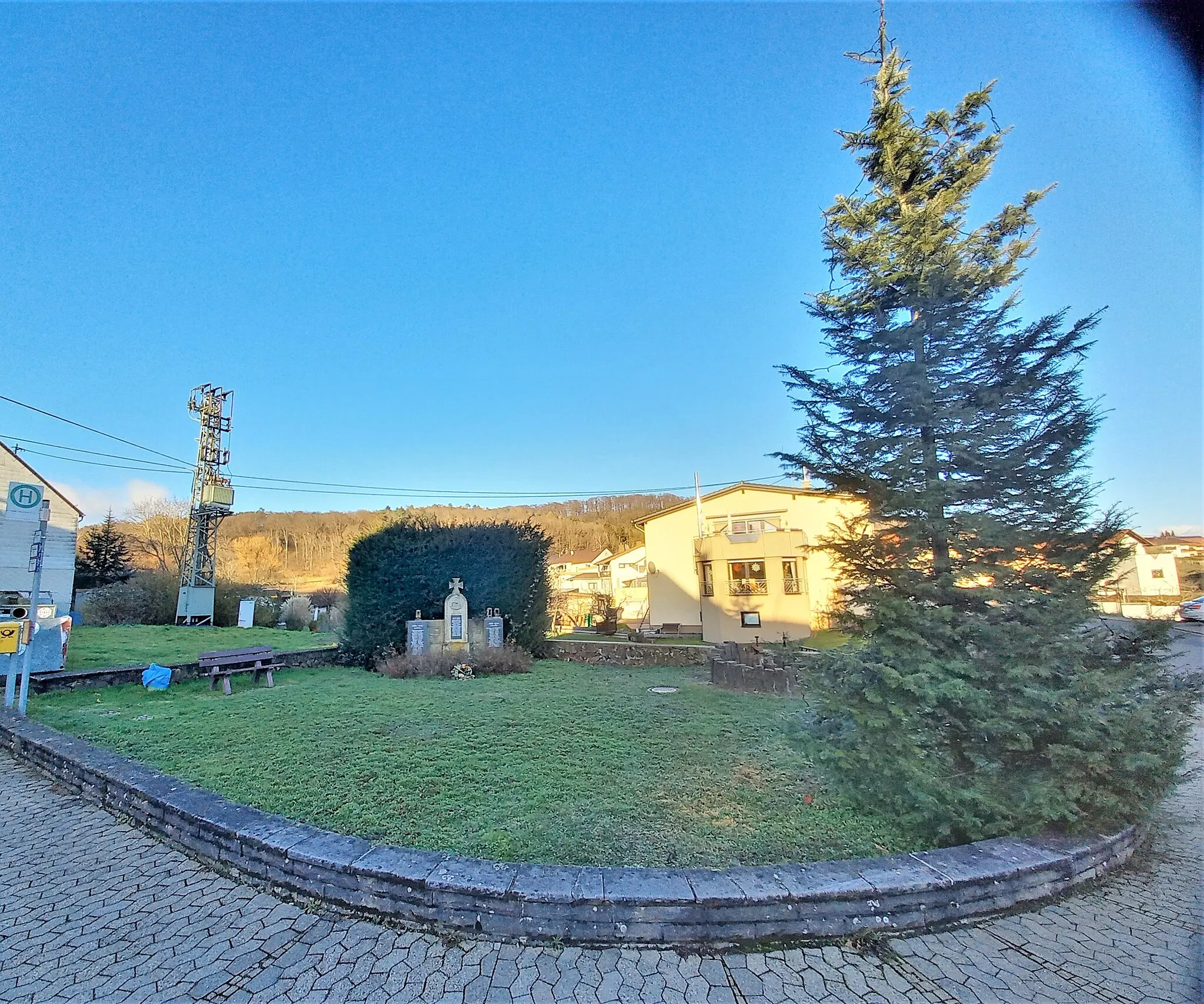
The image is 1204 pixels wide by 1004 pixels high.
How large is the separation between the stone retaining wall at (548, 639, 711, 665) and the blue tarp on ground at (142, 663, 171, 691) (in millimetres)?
8133

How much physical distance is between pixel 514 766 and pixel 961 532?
4.08m

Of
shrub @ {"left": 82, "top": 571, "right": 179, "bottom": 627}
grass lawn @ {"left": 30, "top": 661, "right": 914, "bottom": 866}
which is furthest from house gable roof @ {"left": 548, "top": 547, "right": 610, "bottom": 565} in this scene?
grass lawn @ {"left": 30, "top": 661, "right": 914, "bottom": 866}

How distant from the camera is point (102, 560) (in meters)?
23.8

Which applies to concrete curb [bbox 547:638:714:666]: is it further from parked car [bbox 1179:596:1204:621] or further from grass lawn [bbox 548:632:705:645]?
parked car [bbox 1179:596:1204:621]

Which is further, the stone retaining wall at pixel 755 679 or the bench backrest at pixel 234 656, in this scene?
the stone retaining wall at pixel 755 679

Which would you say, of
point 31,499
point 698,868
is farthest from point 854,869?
point 31,499

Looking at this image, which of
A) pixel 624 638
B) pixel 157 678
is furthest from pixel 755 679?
pixel 157 678

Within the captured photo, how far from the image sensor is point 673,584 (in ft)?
85.8

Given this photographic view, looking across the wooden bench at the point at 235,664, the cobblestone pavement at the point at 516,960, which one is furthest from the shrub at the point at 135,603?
the cobblestone pavement at the point at 516,960

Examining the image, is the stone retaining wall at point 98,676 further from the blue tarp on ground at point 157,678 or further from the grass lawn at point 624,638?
the grass lawn at point 624,638

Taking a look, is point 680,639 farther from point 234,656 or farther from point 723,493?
point 234,656

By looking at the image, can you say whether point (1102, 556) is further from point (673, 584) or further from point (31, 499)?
point (673, 584)

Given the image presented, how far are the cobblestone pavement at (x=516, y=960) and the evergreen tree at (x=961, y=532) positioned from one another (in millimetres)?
637

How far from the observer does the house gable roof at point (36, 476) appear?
49.9 feet
